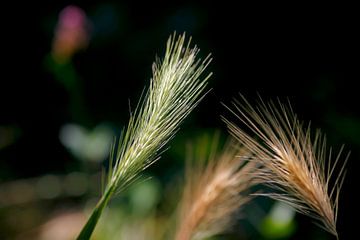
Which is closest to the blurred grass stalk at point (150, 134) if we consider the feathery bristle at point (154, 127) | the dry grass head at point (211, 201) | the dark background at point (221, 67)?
the feathery bristle at point (154, 127)

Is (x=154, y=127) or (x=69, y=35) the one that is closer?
(x=154, y=127)

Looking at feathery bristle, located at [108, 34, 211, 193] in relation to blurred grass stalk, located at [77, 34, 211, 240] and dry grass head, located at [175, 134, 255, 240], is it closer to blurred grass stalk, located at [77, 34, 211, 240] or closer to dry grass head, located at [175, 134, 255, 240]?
blurred grass stalk, located at [77, 34, 211, 240]

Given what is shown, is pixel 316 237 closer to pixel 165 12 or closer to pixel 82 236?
pixel 165 12

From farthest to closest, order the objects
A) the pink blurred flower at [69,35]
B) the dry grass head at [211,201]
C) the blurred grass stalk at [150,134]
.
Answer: the pink blurred flower at [69,35], the dry grass head at [211,201], the blurred grass stalk at [150,134]

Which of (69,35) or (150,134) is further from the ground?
(69,35)

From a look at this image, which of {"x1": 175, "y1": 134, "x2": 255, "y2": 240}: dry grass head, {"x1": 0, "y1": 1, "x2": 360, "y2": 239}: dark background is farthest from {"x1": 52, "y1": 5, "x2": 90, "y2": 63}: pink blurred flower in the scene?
{"x1": 175, "y1": 134, "x2": 255, "y2": 240}: dry grass head

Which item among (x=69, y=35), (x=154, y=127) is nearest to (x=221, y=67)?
(x=69, y=35)

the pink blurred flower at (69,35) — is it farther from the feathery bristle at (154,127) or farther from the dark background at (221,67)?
the feathery bristle at (154,127)

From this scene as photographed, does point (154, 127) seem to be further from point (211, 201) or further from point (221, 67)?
point (221, 67)
